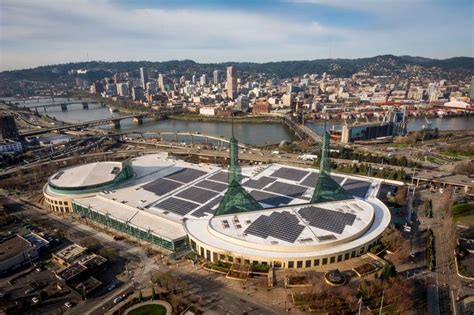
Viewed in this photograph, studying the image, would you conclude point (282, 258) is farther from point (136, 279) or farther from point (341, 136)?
point (341, 136)

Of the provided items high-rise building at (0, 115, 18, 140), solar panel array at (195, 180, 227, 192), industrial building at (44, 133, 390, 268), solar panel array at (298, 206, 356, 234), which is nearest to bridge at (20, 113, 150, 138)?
high-rise building at (0, 115, 18, 140)

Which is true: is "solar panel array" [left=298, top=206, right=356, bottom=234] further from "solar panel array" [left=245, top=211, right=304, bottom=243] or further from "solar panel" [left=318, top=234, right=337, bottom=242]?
"solar panel array" [left=245, top=211, right=304, bottom=243]

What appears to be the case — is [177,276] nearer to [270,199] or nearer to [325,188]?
[270,199]

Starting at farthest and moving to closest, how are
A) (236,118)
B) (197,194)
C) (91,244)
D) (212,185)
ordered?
(236,118) → (212,185) → (197,194) → (91,244)

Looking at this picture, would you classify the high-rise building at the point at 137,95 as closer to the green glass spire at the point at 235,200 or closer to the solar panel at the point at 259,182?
the solar panel at the point at 259,182

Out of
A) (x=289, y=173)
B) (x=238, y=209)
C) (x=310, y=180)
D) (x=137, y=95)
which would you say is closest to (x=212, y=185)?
(x=238, y=209)
